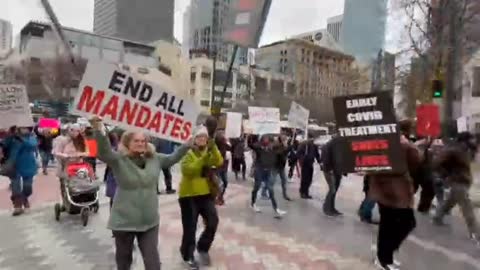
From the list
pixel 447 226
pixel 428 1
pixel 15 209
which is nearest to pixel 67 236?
pixel 15 209

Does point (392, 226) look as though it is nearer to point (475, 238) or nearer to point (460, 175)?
point (460, 175)

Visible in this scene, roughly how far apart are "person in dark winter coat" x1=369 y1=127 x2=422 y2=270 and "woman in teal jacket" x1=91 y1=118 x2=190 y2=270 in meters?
2.40

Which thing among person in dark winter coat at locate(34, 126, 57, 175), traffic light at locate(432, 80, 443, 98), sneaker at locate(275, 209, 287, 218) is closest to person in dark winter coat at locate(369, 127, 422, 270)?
sneaker at locate(275, 209, 287, 218)

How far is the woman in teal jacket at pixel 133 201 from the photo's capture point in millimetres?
4207

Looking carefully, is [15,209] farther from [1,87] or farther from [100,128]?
[100,128]

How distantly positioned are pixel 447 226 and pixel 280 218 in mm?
2738

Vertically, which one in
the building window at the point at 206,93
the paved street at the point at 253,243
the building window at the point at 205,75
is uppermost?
the building window at the point at 205,75

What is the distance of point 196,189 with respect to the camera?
5.68 m

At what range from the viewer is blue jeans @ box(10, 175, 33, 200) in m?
8.95

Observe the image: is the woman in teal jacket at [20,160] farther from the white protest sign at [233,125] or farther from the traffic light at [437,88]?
the traffic light at [437,88]

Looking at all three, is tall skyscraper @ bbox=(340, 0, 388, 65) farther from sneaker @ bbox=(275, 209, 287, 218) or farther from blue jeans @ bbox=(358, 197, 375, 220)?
sneaker @ bbox=(275, 209, 287, 218)

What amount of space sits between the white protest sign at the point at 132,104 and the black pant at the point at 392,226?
7.06ft

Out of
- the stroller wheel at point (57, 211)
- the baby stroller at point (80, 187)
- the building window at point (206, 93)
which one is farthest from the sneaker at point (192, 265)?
the building window at point (206, 93)

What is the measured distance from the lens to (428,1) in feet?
69.8
